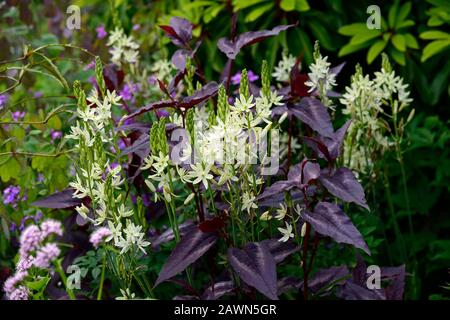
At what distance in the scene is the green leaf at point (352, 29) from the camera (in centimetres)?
291

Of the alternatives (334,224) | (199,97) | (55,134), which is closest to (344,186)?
(334,224)

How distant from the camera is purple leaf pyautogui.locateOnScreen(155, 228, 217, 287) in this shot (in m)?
1.70

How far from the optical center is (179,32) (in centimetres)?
237

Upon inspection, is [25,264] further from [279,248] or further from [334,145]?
[334,145]

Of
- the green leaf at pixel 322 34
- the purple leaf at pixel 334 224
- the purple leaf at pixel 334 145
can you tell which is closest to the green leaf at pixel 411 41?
the green leaf at pixel 322 34

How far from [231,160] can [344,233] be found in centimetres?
33

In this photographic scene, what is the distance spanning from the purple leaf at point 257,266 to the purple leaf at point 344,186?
0.22 m

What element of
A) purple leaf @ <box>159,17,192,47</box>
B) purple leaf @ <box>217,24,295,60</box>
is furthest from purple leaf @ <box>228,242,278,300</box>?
purple leaf @ <box>159,17,192,47</box>

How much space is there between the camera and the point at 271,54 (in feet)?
10.0

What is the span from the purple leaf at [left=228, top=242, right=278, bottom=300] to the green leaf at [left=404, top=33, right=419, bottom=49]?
1.47 meters

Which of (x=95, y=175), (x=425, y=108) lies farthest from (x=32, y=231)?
(x=425, y=108)

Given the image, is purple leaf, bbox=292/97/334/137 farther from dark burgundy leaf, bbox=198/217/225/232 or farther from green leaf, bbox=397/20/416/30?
green leaf, bbox=397/20/416/30

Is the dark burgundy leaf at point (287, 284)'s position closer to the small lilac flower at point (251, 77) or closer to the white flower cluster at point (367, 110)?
the white flower cluster at point (367, 110)
